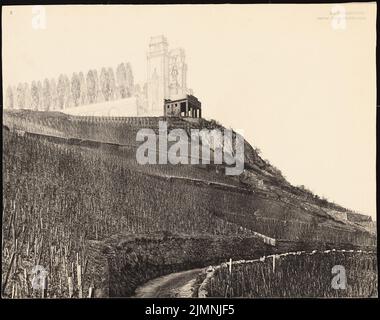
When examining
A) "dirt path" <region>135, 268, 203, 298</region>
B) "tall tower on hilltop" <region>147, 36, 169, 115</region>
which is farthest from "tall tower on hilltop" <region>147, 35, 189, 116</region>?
"dirt path" <region>135, 268, 203, 298</region>

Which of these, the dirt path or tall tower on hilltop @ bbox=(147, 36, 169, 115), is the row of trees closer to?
tall tower on hilltop @ bbox=(147, 36, 169, 115)

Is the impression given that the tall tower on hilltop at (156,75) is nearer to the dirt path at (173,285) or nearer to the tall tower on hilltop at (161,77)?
the tall tower on hilltop at (161,77)

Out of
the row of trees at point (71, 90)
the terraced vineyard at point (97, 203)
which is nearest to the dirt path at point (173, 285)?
the terraced vineyard at point (97, 203)

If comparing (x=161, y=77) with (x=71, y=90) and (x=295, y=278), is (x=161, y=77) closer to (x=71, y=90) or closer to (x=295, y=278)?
(x=71, y=90)

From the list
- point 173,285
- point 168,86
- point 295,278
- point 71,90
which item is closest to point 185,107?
point 168,86

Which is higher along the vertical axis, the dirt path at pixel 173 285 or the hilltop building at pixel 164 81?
the hilltop building at pixel 164 81

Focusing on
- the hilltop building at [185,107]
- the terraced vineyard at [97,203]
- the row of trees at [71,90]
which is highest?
the row of trees at [71,90]
